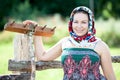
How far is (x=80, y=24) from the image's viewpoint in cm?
641

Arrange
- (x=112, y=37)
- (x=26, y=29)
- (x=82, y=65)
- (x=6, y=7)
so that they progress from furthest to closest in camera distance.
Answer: (x=6, y=7), (x=112, y=37), (x=26, y=29), (x=82, y=65)

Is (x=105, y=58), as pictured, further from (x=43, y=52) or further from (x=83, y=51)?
(x=43, y=52)

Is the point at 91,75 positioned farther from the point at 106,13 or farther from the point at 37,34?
the point at 106,13

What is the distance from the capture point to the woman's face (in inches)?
252

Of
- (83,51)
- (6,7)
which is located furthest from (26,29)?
(6,7)

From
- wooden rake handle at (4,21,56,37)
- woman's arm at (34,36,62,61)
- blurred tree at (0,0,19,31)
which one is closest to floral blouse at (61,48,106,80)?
woman's arm at (34,36,62,61)

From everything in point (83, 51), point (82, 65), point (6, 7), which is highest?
point (6, 7)

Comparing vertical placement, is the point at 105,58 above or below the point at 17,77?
above

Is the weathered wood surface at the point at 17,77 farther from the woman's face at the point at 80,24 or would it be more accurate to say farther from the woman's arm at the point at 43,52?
the woman's face at the point at 80,24

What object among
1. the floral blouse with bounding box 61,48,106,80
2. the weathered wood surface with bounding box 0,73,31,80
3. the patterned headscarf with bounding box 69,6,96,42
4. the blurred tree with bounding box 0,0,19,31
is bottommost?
the weathered wood surface with bounding box 0,73,31,80

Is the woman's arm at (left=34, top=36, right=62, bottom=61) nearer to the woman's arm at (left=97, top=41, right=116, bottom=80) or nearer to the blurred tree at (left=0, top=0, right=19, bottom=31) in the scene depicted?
the woman's arm at (left=97, top=41, right=116, bottom=80)

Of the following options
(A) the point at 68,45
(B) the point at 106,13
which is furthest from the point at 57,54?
(B) the point at 106,13

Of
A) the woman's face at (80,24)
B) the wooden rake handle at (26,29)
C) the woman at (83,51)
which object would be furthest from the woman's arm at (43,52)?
the woman's face at (80,24)

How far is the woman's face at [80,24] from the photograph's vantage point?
6.41 metres
